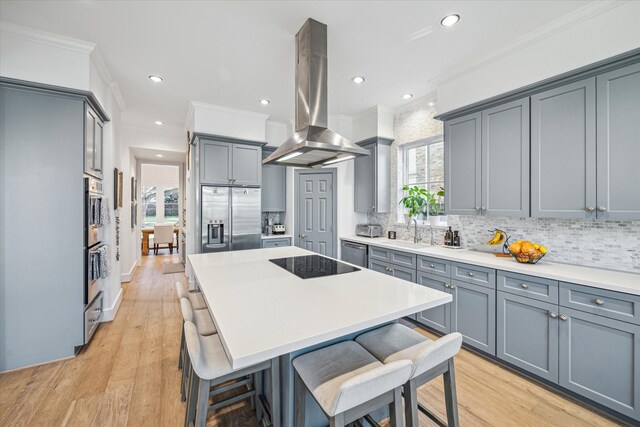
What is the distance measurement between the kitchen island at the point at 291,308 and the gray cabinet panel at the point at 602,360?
122 centimetres

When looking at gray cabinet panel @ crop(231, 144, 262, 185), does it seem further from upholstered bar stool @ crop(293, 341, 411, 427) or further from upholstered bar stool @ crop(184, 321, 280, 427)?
upholstered bar stool @ crop(293, 341, 411, 427)

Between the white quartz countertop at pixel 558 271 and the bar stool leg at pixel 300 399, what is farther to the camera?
the white quartz countertop at pixel 558 271

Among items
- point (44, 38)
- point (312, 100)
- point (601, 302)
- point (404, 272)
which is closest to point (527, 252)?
point (601, 302)

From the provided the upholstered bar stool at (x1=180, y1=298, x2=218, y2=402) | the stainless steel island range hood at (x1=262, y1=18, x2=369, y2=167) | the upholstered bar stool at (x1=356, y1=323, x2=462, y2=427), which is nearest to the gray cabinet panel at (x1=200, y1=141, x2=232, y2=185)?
the stainless steel island range hood at (x1=262, y1=18, x2=369, y2=167)

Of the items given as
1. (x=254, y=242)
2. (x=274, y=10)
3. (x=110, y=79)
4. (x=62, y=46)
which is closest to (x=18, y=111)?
(x=62, y=46)

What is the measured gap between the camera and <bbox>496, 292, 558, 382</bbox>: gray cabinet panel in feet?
6.72

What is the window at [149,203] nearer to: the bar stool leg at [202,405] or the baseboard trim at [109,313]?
the baseboard trim at [109,313]

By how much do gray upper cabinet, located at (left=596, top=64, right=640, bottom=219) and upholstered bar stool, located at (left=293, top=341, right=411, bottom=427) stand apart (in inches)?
82.2

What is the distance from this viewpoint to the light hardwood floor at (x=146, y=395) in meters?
1.80

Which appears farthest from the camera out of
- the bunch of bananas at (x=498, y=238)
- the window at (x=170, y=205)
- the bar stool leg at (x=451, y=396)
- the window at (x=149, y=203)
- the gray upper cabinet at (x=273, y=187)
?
the window at (x=170, y=205)

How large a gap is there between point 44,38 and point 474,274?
4.40 m

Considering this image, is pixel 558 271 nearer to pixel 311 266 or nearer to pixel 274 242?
pixel 311 266

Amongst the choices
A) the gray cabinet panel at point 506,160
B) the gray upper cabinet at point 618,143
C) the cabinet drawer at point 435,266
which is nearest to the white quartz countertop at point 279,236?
the cabinet drawer at point 435,266

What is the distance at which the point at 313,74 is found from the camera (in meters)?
2.26
